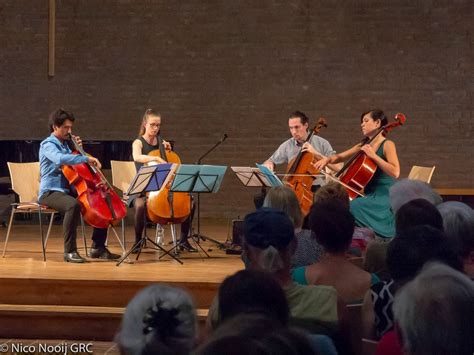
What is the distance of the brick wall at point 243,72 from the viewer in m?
9.66

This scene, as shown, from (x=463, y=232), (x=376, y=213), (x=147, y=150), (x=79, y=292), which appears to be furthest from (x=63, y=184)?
(x=463, y=232)

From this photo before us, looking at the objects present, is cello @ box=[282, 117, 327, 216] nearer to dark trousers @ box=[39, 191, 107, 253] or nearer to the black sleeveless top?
the black sleeveless top

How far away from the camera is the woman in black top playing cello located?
662 cm

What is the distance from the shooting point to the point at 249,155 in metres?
10.1

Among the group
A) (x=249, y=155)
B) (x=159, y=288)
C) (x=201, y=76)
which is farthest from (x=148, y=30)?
(x=159, y=288)

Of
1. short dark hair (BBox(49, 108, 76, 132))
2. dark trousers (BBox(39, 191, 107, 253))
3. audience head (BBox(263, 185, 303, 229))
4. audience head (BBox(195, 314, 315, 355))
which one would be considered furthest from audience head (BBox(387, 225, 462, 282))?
short dark hair (BBox(49, 108, 76, 132))

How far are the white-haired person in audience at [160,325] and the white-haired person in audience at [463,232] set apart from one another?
1335 millimetres

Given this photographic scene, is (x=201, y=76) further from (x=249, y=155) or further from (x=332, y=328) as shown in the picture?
(x=332, y=328)

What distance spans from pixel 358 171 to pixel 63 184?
90.8 inches

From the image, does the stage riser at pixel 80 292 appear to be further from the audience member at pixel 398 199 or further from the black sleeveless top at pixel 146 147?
the audience member at pixel 398 199

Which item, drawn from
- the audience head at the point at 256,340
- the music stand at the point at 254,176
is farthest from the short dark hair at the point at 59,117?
the audience head at the point at 256,340

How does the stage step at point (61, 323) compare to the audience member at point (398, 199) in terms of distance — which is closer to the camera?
the audience member at point (398, 199)

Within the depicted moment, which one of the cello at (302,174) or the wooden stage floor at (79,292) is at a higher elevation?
the cello at (302,174)

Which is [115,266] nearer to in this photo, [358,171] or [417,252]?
[358,171]
